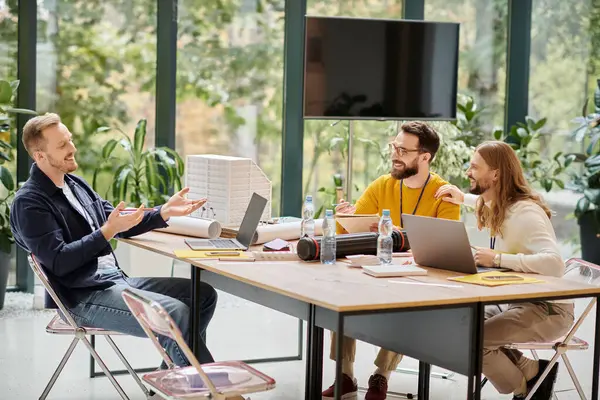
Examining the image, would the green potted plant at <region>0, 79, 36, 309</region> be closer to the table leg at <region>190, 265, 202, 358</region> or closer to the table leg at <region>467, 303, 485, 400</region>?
the table leg at <region>190, 265, 202, 358</region>

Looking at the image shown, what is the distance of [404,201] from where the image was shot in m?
5.09

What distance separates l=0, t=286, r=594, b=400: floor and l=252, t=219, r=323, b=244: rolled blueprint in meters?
0.78

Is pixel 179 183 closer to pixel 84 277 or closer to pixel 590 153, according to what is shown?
pixel 84 277

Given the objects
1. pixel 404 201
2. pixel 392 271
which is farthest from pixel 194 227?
pixel 392 271

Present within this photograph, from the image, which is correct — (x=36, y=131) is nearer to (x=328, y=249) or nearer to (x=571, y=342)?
(x=328, y=249)

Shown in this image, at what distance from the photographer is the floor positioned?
4980 mm

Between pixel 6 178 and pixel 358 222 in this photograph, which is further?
pixel 6 178

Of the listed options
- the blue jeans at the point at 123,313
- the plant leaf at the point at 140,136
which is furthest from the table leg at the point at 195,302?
the plant leaf at the point at 140,136

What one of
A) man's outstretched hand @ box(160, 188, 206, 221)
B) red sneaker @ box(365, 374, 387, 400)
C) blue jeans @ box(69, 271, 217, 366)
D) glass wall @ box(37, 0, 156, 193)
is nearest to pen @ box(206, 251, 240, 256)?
blue jeans @ box(69, 271, 217, 366)

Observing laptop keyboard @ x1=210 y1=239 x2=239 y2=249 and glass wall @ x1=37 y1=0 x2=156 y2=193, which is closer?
laptop keyboard @ x1=210 y1=239 x2=239 y2=249

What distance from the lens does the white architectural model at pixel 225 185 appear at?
532 cm

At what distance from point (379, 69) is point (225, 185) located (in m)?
1.49

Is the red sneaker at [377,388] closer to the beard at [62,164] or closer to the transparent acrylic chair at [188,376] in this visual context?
the transparent acrylic chair at [188,376]

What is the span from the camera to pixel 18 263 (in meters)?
7.14
